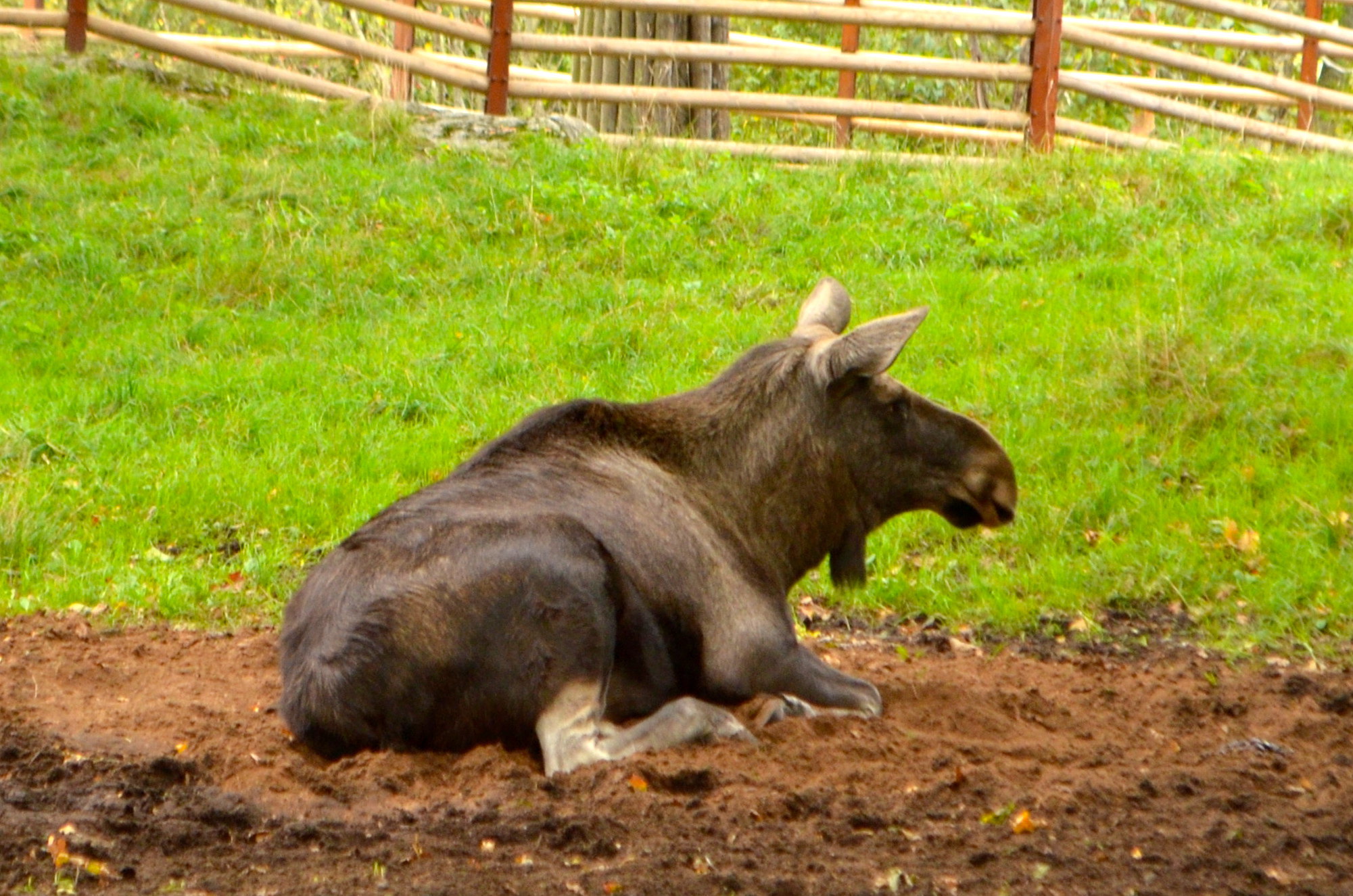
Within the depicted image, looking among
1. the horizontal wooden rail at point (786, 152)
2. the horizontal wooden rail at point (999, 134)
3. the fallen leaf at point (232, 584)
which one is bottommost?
the fallen leaf at point (232, 584)

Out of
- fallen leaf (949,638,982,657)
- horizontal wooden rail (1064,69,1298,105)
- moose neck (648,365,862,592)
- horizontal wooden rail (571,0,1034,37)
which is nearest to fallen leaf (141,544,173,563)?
moose neck (648,365,862,592)

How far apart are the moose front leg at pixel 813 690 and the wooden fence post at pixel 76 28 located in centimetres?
1134

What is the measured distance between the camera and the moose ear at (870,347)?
201 inches

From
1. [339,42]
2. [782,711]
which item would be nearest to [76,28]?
[339,42]

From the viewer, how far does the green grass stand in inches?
275

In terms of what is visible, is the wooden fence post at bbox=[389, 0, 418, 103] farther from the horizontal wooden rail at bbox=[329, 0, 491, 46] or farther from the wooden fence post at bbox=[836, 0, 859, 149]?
the wooden fence post at bbox=[836, 0, 859, 149]

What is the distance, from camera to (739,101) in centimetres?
1410

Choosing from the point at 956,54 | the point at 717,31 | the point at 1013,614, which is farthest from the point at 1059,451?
the point at 956,54

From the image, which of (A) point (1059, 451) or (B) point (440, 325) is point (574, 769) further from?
(B) point (440, 325)

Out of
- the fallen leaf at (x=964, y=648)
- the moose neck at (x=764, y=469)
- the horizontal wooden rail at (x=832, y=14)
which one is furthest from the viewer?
the horizontal wooden rail at (x=832, y=14)

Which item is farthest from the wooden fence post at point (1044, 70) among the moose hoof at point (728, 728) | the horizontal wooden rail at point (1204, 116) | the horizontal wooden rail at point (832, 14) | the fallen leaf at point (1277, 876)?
the fallen leaf at point (1277, 876)

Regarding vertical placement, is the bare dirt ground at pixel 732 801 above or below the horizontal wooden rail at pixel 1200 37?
below

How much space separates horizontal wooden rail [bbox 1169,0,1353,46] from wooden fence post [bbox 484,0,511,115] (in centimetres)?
675

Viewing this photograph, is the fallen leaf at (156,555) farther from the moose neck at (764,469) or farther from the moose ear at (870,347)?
the moose ear at (870,347)
